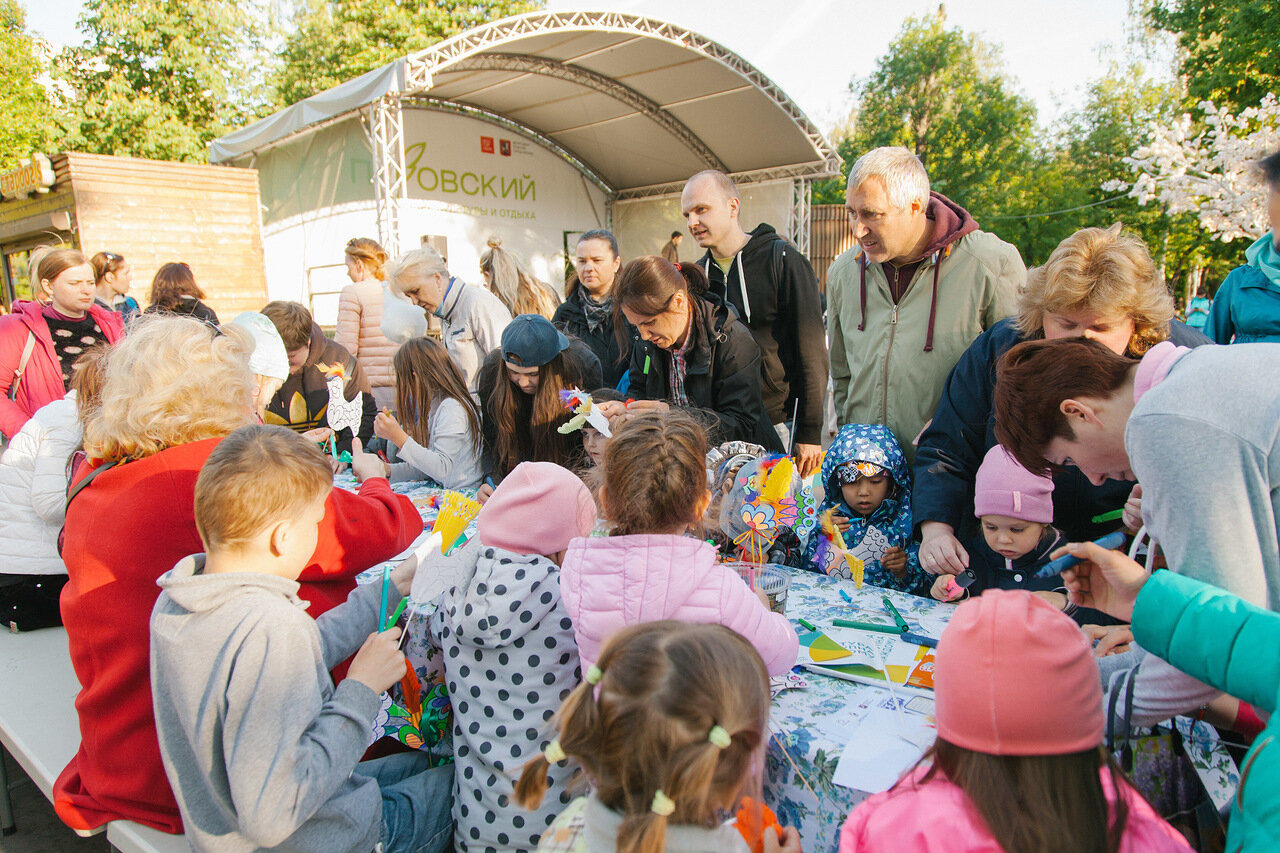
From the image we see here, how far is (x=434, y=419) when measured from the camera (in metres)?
3.06

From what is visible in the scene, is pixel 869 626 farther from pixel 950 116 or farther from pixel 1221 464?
pixel 950 116

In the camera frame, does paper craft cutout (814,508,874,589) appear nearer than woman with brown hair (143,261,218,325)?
Yes

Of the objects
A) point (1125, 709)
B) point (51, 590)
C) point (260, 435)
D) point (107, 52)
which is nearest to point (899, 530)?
point (1125, 709)

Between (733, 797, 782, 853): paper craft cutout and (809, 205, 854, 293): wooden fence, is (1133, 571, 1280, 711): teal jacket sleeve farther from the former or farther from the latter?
(809, 205, 854, 293): wooden fence

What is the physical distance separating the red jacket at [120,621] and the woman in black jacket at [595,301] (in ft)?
8.26

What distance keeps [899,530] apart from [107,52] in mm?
23598

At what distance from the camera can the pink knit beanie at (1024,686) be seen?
923 mm

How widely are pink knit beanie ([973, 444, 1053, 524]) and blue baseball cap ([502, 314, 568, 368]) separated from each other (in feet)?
5.16

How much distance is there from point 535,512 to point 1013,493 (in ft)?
4.14

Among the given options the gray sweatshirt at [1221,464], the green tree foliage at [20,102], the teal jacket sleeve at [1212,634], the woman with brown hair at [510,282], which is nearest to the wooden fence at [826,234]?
the woman with brown hair at [510,282]

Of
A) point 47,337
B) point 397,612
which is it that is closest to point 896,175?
point 397,612

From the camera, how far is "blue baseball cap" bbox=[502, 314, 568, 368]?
2.75 m

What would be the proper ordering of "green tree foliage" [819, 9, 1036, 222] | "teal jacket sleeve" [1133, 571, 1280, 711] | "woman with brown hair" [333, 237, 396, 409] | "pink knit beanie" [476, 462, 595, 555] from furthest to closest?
"green tree foliage" [819, 9, 1036, 222], "woman with brown hair" [333, 237, 396, 409], "pink knit beanie" [476, 462, 595, 555], "teal jacket sleeve" [1133, 571, 1280, 711]

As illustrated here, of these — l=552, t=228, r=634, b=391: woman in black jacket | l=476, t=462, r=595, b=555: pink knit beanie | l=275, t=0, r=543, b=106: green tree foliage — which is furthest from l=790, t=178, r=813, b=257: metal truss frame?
l=275, t=0, r=543, b=106: green tree foliage
